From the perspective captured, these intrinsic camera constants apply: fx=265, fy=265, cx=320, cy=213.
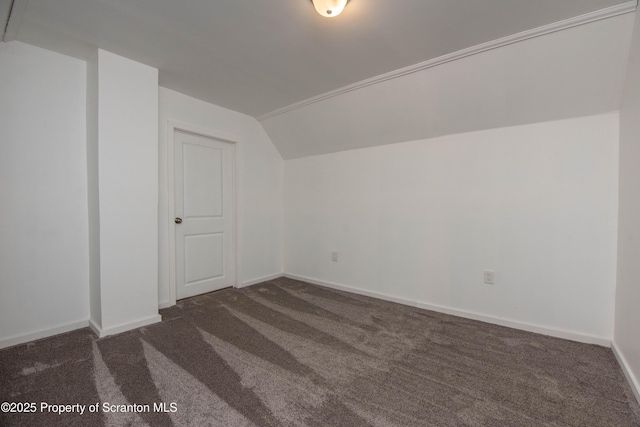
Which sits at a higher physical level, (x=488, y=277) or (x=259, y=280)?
(x=488, y=277)

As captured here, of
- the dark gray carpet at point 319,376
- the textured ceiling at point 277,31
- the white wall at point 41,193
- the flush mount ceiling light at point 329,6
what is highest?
the textured ceiling at point 277,31

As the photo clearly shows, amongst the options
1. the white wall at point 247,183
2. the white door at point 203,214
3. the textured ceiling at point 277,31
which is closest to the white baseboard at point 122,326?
the white wall at point 247,183

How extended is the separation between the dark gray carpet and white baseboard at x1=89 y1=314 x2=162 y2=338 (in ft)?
0.24

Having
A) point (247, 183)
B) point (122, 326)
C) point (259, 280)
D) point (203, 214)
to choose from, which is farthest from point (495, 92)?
point (122, 326)

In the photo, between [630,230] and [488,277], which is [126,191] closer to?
[488,277]

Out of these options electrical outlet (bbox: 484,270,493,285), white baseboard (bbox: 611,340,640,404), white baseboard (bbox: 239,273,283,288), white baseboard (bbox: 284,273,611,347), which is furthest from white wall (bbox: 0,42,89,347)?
white baseboard (bbox: 611,340,640,404)

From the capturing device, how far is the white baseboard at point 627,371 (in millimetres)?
1493

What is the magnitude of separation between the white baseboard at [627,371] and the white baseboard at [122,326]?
3.43m

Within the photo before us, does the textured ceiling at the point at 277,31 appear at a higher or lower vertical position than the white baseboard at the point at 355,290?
higher

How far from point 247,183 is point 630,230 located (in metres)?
3.62

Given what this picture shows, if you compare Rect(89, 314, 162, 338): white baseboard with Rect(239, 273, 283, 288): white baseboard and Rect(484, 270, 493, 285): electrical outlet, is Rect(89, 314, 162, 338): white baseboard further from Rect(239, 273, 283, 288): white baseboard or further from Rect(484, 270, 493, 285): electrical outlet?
Rect(484, 270, 493, 285): electrical outlet

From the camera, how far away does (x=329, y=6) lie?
1.56m

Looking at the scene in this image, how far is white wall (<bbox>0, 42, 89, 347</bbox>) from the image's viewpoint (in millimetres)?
2020

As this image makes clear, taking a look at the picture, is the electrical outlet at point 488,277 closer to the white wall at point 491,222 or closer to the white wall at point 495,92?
the white wall at point 491,222
